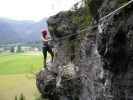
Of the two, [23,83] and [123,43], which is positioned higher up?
[123,43]

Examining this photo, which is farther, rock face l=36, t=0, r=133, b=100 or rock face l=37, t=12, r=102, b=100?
rock face l=37, t=12, r=102, b=100

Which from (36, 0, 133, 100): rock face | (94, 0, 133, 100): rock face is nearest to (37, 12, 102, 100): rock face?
(36, 0, 133, 100): rock face

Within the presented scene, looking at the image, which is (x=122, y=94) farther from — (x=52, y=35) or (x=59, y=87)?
(x=52, y=35)

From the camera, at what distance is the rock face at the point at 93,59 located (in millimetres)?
8906

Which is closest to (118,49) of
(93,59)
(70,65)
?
(93,59)

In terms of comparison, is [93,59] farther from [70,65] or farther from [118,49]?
[118,49]

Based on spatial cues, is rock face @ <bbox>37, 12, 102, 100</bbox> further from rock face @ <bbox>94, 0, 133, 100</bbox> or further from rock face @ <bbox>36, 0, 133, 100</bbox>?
rock face @ <bbox>94, 0, 133, 100</bbox>

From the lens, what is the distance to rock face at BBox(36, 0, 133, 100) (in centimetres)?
891

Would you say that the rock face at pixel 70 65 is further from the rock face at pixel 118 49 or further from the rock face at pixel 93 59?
the rock face at pixel 118 49

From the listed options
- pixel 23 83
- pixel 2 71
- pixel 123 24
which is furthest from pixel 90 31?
pixel 2 71

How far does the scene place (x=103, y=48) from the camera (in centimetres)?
954

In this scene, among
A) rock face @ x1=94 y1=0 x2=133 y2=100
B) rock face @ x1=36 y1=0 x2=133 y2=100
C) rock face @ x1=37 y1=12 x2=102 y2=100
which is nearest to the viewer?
rock face @ x1=94 y1=0 x2=133 y2=100

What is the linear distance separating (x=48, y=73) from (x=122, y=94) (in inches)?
409

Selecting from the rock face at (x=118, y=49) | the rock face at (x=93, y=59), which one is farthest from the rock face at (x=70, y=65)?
the rock face at (x=118, y=49)
